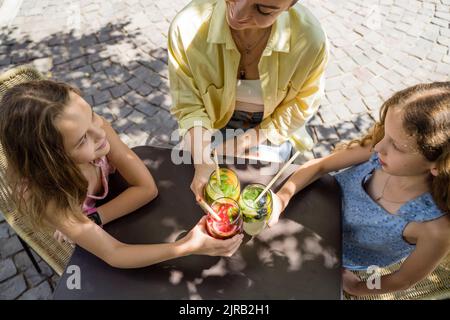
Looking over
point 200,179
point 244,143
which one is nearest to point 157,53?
point 244,143

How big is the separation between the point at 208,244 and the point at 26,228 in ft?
4.23

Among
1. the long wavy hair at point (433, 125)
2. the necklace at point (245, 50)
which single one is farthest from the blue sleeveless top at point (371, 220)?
the necklace at point (245, 50)

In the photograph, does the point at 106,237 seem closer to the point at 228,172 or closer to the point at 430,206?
the point at 228,172

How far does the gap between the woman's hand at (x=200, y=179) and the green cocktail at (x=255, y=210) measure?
25 cm

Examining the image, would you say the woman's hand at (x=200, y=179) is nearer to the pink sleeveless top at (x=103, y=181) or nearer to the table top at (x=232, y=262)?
the table top at (x=232, y=262)

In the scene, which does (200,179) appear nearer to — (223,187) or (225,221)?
(223,187)

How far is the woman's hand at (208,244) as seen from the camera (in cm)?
184

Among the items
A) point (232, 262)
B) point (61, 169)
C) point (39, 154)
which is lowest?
point (232, 262)

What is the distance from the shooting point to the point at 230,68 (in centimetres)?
241

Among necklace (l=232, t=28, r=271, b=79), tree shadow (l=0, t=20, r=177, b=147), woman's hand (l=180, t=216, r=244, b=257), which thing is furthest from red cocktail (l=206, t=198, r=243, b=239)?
tree shadow (l=0, t=20, r=177, b=147)

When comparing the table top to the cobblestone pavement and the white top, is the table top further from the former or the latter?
the cobblestone pavement

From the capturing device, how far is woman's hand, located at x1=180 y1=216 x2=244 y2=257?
1838mm
